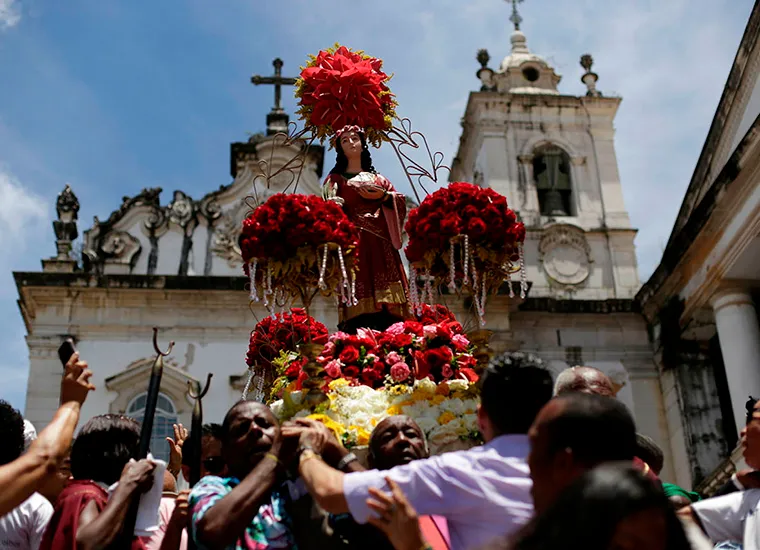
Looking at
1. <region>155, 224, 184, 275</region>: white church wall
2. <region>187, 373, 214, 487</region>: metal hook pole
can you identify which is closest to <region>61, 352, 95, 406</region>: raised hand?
<region>187, 373, 214, 487</region>: metal hook pole

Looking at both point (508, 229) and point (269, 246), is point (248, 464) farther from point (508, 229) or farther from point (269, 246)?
point (508, 229)

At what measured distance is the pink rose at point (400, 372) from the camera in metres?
5.59

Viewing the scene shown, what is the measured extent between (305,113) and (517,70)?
15.2 metres

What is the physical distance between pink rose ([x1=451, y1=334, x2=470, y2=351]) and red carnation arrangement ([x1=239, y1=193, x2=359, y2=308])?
0.85m

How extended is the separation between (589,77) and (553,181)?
10.8 feet

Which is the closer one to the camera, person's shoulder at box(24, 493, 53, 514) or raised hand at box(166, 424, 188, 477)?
person's shoulder at box(24, 493, 53, 514)

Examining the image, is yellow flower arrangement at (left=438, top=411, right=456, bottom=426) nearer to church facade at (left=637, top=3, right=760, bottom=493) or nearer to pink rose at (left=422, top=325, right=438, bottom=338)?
pink rose at (left=422, top=325, right=438, bottom=338)

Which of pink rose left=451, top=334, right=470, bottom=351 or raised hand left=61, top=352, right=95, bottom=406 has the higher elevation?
pink rose left=451, top=334, right=470, bottom=351

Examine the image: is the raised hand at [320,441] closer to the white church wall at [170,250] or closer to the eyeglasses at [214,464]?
the eyeglasses at [214,464]

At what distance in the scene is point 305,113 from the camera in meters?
7.36

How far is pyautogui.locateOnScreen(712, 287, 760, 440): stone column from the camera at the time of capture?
43.2ft

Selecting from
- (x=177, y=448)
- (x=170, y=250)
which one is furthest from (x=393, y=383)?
(x=170, y=250)

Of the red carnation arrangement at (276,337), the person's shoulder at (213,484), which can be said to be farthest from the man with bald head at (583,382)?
the red carnation arrangement at (276,337)

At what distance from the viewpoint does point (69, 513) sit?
351 centimetres
